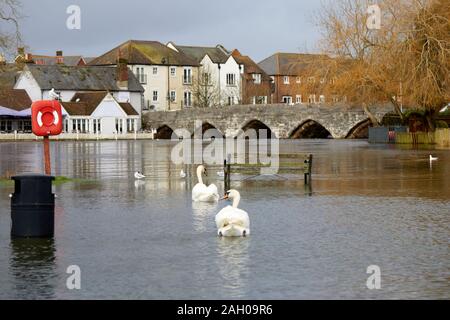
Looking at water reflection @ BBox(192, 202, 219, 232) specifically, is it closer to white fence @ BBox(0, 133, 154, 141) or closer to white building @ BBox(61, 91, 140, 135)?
white fence @ BBox(0, 133, 154, 141)

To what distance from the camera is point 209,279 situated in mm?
13039

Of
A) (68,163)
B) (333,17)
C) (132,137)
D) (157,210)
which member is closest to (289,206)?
(157,210)

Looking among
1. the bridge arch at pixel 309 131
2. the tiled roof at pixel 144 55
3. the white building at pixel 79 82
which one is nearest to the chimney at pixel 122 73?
the white building at pixel 79 82

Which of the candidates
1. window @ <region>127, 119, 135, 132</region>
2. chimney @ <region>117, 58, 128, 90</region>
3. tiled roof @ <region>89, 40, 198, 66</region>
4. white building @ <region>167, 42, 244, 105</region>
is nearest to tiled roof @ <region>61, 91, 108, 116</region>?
window @ <region>127, 119, 135, 132</region>

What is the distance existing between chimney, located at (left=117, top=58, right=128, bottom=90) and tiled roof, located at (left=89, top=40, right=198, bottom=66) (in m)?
5.58

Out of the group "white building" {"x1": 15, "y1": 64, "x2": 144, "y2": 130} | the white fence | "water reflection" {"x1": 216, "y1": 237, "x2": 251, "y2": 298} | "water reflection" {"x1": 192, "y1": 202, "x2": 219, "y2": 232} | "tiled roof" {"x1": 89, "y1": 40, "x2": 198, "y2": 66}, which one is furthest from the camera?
"tiled roof" {"x1": 89, "y1": 40, "x2": 198, "y2": 66}

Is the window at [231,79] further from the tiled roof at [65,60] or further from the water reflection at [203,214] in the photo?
the water reflection at [203,214]

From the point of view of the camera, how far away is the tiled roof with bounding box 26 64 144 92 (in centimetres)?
11238

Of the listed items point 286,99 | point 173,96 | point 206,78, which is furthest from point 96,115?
point 286,99

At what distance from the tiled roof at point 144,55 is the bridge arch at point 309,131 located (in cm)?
2831

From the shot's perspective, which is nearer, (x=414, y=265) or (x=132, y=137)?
(x=414, y=265)

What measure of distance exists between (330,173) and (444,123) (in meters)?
43.5

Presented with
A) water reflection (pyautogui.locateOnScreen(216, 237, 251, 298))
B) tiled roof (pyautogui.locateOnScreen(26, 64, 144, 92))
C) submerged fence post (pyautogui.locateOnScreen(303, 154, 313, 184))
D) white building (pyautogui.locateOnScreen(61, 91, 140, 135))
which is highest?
tiled roof (pyautogui.locateOnScreen(26, 64, 144, 92))
